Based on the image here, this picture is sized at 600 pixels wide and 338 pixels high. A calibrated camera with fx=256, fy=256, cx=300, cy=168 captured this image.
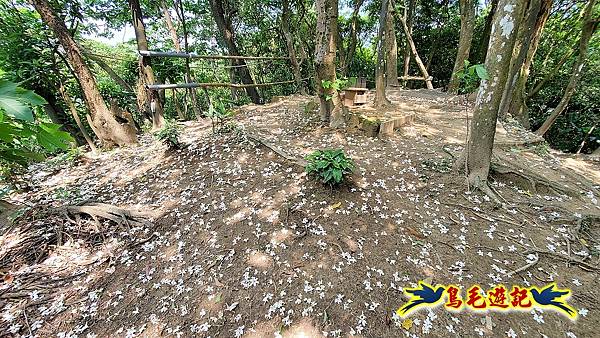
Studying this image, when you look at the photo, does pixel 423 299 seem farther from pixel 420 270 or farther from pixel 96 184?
pixel 96 184

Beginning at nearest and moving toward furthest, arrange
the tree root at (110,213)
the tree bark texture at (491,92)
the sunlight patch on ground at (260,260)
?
1. the sunlight patch on ground at (260,260)
2. the tree bark texture at (491,92)
3. the tree root at (110,213)

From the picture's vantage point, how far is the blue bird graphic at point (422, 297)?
2431 millimetres

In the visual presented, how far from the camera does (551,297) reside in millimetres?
2486

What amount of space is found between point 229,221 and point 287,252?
1.01 metres

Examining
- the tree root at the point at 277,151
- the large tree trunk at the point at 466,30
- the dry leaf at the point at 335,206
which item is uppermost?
the large tree trunk at the point at 466,30

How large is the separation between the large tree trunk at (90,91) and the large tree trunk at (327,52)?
4.90 metres

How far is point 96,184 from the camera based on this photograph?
4781 millimetres

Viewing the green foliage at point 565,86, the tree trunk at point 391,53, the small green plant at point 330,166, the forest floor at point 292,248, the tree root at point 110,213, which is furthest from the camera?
the tree trunk at point 391,53

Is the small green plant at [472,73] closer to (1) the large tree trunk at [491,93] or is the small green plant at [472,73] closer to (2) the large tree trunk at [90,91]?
(1) the large tree trunk at [491,93]

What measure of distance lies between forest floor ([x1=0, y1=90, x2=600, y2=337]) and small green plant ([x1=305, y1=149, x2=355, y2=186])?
24 cm

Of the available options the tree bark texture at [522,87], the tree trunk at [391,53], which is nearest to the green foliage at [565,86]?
the tree bark texture at [522,87]

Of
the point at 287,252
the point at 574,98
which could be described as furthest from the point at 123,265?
the point at 574,98

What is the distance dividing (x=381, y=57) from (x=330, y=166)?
410 cm

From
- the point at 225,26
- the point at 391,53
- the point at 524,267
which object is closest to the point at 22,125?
the point at 524,267
